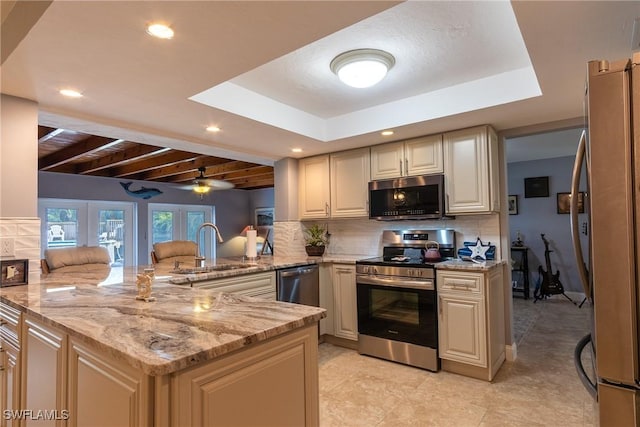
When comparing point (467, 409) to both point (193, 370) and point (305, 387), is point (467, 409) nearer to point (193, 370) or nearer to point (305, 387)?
point (305, 387)

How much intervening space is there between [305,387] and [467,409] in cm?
158

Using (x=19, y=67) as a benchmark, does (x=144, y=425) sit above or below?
below

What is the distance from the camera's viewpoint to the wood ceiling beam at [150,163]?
192 inches

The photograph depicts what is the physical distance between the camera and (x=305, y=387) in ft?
4.49

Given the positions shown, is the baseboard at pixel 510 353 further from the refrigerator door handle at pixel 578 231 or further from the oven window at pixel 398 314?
the refrigerator door handle at pixel 578 231

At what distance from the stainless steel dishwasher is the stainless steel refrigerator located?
2430 mm

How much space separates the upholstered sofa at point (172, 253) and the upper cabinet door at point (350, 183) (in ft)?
5.39

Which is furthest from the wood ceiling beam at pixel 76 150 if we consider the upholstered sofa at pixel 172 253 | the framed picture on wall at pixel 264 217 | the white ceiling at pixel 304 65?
the framed picture on wall at pixel 264 217

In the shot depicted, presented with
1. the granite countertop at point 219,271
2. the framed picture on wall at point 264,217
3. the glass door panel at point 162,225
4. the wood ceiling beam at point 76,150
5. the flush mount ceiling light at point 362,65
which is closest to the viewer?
the flush mount ceiling light at point 362,65

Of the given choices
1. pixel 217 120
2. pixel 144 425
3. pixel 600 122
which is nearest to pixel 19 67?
pixel 217 120

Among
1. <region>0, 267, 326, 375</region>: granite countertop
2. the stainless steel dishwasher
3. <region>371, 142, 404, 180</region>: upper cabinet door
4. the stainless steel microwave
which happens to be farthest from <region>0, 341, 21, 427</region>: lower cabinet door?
<region>371, 142, 404, 180</region>: upper cabinet door

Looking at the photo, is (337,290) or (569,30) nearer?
(569,30)

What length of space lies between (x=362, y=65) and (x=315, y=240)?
2.38 meters

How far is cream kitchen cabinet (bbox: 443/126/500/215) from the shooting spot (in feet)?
9.98
